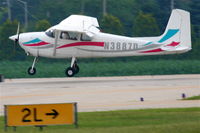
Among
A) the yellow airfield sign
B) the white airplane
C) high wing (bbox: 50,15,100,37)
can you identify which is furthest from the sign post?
the white airplane

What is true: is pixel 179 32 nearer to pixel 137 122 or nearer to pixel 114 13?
pixel 137 122

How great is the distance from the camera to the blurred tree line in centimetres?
4278

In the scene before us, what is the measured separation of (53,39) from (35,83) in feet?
8.31

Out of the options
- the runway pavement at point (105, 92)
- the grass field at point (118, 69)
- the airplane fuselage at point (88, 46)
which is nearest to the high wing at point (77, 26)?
the airplane fuselage at point (88, 46)

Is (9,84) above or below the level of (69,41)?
below

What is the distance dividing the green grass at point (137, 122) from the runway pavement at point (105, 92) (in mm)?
1355

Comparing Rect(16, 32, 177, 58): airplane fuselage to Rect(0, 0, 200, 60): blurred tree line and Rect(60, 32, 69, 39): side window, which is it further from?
Rect(0, 0, 200, 60): blurred tree line

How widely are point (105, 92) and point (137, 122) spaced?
7.20m

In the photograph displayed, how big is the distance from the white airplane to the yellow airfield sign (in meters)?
13.5

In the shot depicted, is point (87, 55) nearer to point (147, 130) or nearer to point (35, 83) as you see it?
point (35, 83)

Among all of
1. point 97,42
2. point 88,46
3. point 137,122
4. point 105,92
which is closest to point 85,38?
point 88,46

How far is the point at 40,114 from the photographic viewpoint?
1323 centimetres

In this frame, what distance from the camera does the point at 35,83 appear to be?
26.4 m

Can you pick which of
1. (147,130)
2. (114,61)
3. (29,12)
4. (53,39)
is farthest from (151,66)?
(29,12)
